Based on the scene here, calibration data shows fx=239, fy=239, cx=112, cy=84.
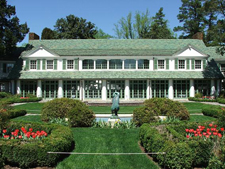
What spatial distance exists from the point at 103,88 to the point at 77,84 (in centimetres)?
342

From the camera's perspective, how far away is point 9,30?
1217 inches

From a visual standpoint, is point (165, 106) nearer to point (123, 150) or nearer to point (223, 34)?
point (123, 150)

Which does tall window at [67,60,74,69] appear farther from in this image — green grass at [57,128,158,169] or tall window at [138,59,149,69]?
green grass at [57,128,158,169]

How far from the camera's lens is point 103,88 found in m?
30.0

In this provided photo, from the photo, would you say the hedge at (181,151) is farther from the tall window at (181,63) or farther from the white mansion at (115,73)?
the tall window at (181,63)

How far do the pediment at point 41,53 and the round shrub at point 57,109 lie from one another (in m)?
17.6

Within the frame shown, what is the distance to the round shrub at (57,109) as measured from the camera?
46.9 feet

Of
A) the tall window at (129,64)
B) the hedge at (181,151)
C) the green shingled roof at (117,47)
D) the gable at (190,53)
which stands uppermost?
the green shingled roof at (117,47)

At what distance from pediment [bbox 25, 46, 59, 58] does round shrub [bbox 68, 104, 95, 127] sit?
19359 millimetres

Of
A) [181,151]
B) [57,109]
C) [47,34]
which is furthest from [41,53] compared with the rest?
[181,151]

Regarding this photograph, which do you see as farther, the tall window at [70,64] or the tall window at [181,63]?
the tall window at [70,64]

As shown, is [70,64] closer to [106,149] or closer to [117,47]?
[117,47]

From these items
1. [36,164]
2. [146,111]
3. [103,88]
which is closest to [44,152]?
[36,164]

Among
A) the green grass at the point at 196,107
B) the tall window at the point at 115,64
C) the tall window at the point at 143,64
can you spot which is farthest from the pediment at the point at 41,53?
the green grass at the point at 196,107
